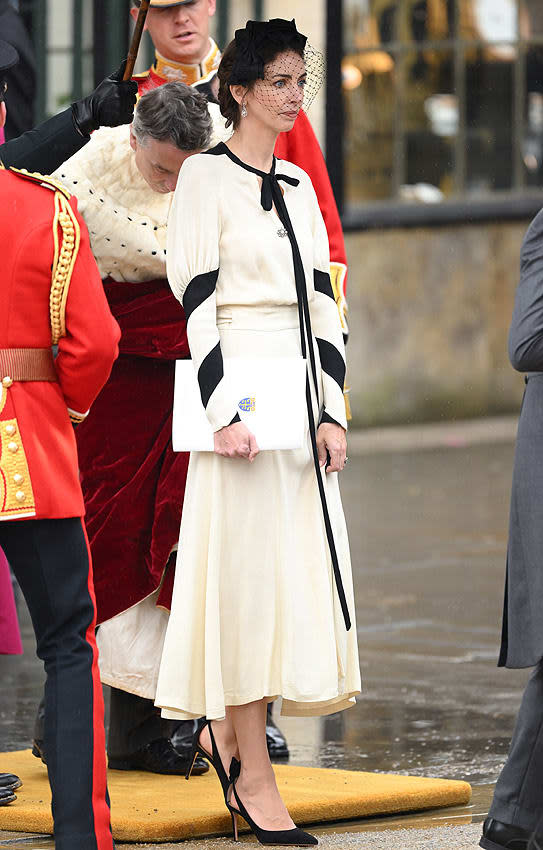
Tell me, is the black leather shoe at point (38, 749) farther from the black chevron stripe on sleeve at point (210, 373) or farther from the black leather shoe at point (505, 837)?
the black leather shoe at point (505, 837)

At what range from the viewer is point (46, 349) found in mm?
4480

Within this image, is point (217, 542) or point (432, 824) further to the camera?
point (432, 824)

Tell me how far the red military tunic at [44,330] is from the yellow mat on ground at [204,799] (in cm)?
100

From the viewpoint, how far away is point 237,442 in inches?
187

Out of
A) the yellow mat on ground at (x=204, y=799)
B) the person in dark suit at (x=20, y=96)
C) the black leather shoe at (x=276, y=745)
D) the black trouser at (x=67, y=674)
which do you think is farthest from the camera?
the person in dark suit at (x=20, y=96)

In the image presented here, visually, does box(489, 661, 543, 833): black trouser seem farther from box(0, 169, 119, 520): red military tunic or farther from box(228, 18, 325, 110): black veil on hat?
box(228, 18, 325, 110): black veil on hat

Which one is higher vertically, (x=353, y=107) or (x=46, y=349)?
(x=353, y=107)

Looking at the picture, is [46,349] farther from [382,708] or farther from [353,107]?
[353,107]

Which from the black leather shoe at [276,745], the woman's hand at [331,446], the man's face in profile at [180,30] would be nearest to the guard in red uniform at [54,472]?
the woman's hand at [331,446]

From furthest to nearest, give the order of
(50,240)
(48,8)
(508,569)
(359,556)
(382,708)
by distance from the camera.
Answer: (48,8)
(359,556)
(382,708)
(508,569)
(50,240)

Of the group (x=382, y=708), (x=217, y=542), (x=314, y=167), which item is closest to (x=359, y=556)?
(x=382, y=708)

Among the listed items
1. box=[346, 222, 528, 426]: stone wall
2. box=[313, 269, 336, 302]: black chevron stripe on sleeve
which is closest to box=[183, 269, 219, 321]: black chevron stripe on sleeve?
box=[313, 269, 336, 302]: black chevron stripe on sleeve

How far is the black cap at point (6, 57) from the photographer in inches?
179

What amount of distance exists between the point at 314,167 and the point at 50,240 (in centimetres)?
177
